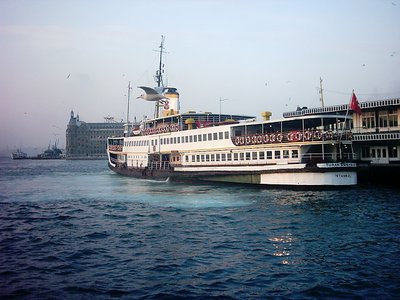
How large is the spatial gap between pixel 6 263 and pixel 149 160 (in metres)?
41.8

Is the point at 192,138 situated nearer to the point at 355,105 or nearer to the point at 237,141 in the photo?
the point at 237,141

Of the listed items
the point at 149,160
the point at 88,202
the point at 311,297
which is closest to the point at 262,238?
the point at 311,297

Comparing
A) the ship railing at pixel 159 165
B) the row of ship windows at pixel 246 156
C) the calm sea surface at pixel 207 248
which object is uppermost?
the row of ship windows at pixel 246 156

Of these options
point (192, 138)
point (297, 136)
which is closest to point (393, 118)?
point (297, 136)

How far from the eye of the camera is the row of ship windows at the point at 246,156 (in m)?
37.6

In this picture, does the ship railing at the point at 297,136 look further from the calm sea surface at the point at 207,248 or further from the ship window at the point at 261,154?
the calm sea surface at the point at 207,248

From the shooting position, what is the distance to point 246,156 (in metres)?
41.1

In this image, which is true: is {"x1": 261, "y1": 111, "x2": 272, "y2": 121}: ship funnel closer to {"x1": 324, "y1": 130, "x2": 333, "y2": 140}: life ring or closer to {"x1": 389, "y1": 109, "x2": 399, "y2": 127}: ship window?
{"x1": 324, "y1": 130, "x2": 333, "y2": 140}: life ring

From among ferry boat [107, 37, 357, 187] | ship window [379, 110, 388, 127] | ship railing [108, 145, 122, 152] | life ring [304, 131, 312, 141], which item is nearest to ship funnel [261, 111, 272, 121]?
ferry boat [107, 37, 357, 187]

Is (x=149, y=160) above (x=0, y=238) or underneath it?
above

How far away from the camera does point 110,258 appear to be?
1719cm

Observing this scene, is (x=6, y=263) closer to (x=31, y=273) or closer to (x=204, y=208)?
(x=31, y=273)

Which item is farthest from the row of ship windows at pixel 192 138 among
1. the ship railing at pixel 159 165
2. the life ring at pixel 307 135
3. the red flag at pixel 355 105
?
the red flag at pixel 355 105

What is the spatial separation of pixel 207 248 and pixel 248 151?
915 inches
